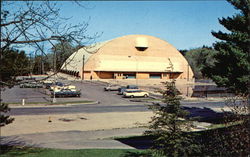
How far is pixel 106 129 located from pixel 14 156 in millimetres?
9555

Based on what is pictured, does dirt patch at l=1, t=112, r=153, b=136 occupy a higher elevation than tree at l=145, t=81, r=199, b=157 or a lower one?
lower

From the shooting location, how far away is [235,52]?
18.4 meters

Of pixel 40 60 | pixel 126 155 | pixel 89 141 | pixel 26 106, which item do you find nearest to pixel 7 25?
pixel 40 60

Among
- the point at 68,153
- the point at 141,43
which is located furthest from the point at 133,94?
the point at 141,43

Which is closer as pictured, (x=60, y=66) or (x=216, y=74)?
(x=60, y=66)

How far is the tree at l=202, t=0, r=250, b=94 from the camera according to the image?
718 inches

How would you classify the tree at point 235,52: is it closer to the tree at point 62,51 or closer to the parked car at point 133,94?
the tree at point 62,51

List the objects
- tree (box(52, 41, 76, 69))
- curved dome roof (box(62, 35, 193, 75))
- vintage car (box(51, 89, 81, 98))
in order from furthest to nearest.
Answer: curved dome roof (box(62, 35, 193, 75))
vintage car (box(51, 89, 81, 98))
tree (box(52, 41, 76, 69))

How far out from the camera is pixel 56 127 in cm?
2092

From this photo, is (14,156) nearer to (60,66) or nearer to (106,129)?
(60,66)

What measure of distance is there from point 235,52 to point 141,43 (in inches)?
2466

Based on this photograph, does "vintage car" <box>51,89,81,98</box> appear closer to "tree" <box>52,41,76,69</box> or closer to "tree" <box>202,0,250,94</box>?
"tree" <box>202,0,250,94</box>

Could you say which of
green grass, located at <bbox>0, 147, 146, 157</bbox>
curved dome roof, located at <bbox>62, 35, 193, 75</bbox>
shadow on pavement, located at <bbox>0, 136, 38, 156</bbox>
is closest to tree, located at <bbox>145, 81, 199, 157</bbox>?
green grass, located at <bbox>0, 147, 146, 157</bbox>

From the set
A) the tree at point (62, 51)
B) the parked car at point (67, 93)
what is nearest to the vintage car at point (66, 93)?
the parked car at point (67, 93)
